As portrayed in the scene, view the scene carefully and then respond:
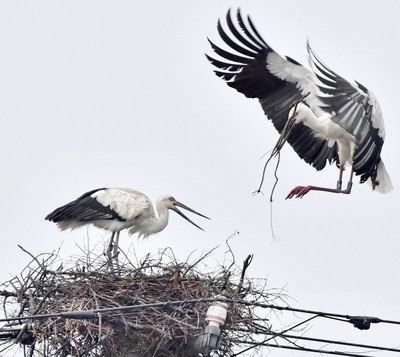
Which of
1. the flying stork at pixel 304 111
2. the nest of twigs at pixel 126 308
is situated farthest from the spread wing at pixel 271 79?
the nest of twigs at pixel 126 308

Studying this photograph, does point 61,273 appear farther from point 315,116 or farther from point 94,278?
point 315,116

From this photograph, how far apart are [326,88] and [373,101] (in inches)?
21.1

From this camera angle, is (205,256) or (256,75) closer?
(205,256)

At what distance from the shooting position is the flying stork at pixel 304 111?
56.9 ft

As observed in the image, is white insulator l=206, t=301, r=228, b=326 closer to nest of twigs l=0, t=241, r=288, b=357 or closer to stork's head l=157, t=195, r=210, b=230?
nest of twigs l=0, t=241, r=288, b=357

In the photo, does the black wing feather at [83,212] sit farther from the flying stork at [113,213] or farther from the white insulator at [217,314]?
the white insulator at [217,314]

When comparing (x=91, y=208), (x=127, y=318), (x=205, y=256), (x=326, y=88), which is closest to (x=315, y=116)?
(x=326, y=88)

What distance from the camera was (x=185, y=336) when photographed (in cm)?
1320

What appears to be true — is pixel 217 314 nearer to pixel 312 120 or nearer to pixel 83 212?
pixel 312 120

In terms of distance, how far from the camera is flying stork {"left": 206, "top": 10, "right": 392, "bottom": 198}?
17344 millimetres

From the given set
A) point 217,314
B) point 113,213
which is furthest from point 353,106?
point 217,314

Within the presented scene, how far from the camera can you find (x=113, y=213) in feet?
59.9

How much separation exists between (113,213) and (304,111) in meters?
2.49

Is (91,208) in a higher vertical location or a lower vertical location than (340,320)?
higher
